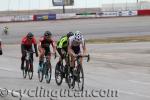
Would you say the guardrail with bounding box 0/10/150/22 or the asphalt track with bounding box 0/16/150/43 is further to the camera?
the guardrail with bounding box 0/10/150/22

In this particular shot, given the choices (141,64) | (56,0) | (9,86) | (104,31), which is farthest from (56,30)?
(9,86)

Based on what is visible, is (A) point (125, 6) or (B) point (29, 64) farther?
(A) point (125, 6)

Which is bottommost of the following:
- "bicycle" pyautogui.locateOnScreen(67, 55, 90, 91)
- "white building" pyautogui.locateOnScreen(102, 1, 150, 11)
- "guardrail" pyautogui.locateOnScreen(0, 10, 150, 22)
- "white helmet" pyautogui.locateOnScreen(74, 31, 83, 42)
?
"guardrail" pyautogui.locateOnScreen(0, 10, 150, 22)

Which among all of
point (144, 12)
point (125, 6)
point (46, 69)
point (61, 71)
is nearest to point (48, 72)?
point (46, 69)

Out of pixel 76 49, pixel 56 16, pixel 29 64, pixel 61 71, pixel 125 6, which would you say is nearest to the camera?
pixel 76 49

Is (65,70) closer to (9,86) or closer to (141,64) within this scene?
(9,86)

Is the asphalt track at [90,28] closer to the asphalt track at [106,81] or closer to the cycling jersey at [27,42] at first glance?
the asphalt track at [106,81]

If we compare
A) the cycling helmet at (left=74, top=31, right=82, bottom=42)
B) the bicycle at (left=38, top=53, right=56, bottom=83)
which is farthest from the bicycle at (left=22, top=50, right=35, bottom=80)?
the cycling helmet at (left=74, top=31, right=82, bottom=42)

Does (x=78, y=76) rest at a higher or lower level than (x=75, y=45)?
lower

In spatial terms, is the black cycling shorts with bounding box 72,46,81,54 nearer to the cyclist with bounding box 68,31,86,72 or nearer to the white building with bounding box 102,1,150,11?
the cyclist with bounding box 68,31,86,72

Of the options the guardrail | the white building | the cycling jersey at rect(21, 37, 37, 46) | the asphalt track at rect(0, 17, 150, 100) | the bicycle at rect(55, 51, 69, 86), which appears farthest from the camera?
the white building

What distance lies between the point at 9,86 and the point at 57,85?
1.75 m

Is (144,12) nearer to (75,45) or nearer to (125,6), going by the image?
(125,6)

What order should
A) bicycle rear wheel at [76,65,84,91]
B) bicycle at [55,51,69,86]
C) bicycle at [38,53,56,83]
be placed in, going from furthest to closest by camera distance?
bicycle at [38,53,56,83] < bicycle at [55,51,69,86] < bicycle rear wheel at [76,65,84,91]
